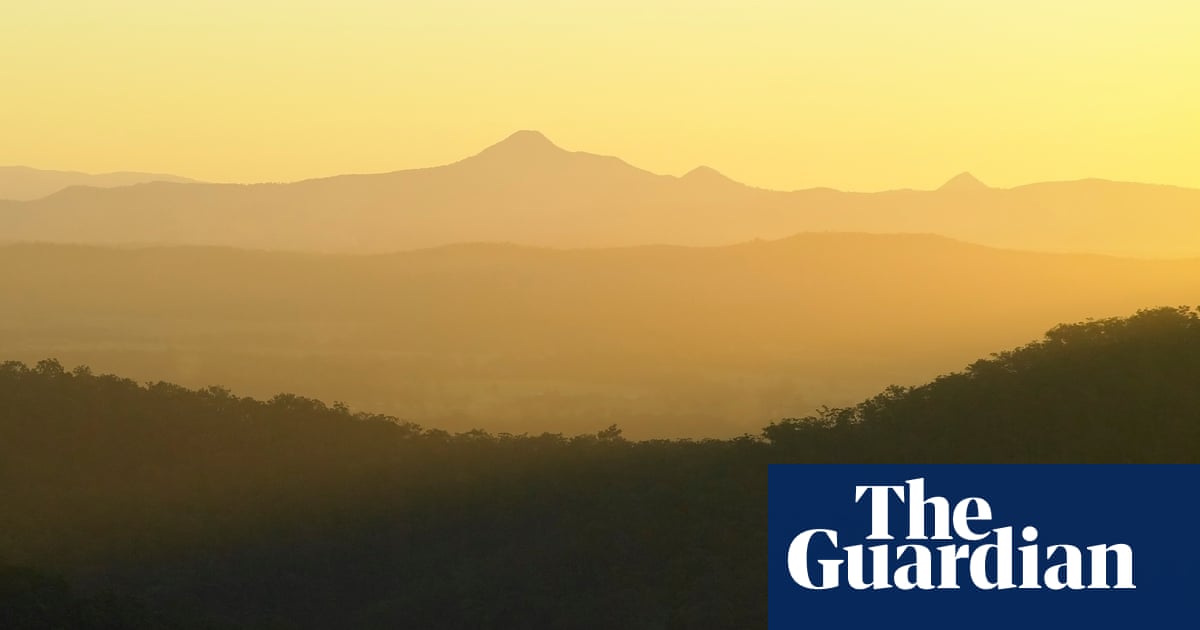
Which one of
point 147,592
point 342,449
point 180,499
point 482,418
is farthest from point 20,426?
point 482,418

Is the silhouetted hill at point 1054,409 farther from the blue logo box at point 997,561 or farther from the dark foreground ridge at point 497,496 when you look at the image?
the blue logo box at point 997,561

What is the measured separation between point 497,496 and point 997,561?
58.6 feet

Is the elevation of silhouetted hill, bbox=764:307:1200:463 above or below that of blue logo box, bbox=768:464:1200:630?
above

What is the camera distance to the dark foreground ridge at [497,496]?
110 ft

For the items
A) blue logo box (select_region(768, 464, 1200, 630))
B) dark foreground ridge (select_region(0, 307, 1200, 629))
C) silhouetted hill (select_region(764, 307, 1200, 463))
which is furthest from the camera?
silhouetted hill (select_region(764, 307, 1200, 463))

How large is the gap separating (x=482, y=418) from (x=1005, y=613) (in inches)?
3387

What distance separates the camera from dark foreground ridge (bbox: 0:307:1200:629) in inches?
1318

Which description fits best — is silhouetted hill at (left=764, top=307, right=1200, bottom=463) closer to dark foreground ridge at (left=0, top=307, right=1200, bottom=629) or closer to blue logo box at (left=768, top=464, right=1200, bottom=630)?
dark foreground ridge at (left=0, top=307, right=1200, bottom=629)

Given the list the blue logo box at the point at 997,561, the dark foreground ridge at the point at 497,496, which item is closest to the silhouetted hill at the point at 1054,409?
the dark foreground ridge at the point at 497,496

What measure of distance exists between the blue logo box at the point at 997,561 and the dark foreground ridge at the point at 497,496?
376 centimetres

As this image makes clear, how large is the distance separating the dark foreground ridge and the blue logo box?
3756mm

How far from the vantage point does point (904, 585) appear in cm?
2716

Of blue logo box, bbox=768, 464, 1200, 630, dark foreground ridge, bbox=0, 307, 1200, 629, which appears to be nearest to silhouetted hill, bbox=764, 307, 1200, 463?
dark foreground ridge, bbox=0, 307, 1200, 629

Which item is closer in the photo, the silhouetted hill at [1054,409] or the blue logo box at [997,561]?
the blue logo box at [997,561]
